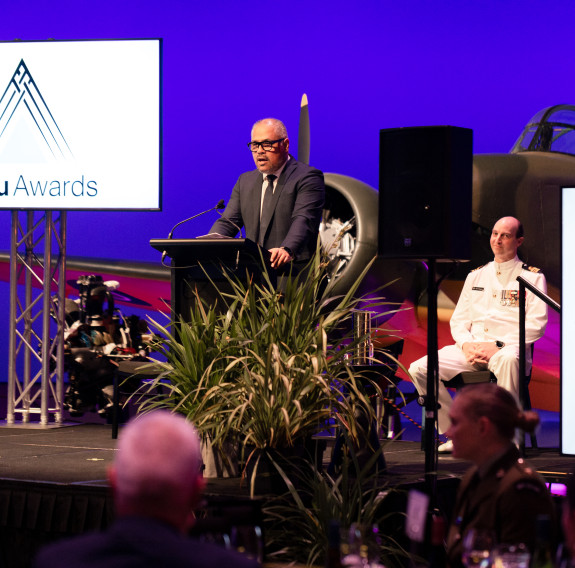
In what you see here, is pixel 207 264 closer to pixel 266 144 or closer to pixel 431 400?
pixel 266 144

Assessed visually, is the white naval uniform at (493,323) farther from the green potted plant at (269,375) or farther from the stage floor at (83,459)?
the green potted plant at (269,375)

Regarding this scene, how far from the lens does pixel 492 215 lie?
265 inches

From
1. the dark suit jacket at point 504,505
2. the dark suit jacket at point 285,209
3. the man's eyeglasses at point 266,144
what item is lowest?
the dark suit jacket at point 504,505

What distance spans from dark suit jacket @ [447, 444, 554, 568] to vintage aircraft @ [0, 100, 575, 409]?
397 cm

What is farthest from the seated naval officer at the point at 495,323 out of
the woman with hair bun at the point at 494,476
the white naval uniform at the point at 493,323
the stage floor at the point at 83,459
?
the woman with hair bun at the point at 494,476

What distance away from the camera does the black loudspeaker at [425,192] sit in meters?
3.53

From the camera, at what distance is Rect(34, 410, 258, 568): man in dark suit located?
1.19 meters

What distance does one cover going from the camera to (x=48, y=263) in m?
5.29

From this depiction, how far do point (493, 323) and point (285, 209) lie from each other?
4.61 feet

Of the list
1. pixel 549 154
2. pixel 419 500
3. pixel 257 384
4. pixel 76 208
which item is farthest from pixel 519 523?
pixel 549 154

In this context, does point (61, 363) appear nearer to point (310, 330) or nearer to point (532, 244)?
point (310, 330)

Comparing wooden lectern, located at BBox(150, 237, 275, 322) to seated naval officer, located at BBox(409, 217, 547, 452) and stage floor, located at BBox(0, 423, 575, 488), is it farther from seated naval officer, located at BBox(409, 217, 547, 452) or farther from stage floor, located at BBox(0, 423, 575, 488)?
seated naval officer, located at BBox(409, 217, 547, 452)

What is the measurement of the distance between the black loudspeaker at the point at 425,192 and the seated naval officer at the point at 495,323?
3.72 feet

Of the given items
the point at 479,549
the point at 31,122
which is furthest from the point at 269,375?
the point at 31,122
